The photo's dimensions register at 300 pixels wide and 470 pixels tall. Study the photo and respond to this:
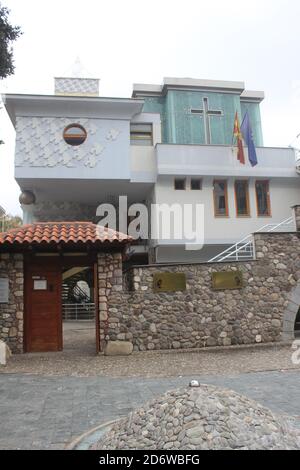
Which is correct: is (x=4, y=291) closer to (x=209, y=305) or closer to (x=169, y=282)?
(x=169, y=282)

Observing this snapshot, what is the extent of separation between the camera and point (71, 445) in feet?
13.0

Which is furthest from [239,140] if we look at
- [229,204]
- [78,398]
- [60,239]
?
[78,398]

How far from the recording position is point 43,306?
10.5m

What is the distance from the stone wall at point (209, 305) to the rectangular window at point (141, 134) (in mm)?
8188

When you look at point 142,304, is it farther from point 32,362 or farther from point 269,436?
point 269,436

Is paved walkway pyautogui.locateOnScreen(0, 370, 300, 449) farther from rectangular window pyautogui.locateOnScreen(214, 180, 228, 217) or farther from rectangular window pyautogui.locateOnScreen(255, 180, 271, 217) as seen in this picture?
rectangular window pyautogui.locateOnScreen(255, 180, 271, 217)

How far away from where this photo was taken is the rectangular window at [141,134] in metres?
18.0

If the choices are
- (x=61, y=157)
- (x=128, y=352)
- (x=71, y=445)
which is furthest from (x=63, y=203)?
(x=71, y=445)

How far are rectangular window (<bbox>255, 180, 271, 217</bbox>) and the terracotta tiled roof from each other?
31.1ft

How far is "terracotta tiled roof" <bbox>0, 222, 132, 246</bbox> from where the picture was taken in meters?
10.0

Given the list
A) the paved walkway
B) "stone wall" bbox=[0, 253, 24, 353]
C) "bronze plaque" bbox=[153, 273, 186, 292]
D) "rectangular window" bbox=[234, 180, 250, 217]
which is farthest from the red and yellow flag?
the paved walkway

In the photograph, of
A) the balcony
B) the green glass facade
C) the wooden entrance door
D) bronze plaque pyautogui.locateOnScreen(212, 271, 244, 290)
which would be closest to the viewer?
the wooden entrance door

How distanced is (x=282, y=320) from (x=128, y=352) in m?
4.65

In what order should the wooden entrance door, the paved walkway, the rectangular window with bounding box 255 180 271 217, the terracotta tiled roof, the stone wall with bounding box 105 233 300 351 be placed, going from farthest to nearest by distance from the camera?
the rectangular window with bounding box 255 180 271 217 < the stone wall with bounding box 105 233 300 351 < the wooden entrance door < the terracotta tiled roof < the paved walkway
